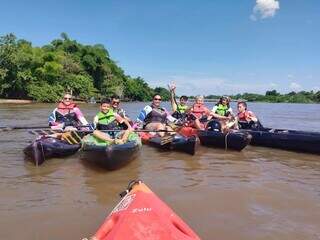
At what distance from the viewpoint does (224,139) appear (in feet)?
33.5

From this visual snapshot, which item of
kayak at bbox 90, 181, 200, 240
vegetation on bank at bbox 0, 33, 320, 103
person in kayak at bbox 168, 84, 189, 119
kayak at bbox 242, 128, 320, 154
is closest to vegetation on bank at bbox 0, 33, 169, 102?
vegetation on bank at bbox 0, 33, 320, 103

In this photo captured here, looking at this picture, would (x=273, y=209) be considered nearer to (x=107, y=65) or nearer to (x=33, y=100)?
(x=33, y=100)

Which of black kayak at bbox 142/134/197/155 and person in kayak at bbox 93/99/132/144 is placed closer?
person in kayak at bbox 93/99/132/144

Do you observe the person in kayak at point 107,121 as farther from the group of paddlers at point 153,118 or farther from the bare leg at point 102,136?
the bare leg at point 102,136

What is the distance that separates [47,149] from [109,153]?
1.80 meters

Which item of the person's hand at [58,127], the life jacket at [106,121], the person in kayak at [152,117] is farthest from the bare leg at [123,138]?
the person in kayak at [152,117]

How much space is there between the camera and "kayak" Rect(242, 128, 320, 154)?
10.0m

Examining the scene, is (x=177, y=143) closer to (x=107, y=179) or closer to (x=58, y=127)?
(x=58, y=127)

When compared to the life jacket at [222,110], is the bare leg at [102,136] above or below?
below

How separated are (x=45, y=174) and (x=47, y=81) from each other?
140 feet

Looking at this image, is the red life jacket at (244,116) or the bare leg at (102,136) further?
the red life jacket at (244,116)

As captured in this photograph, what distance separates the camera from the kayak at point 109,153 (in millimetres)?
7188

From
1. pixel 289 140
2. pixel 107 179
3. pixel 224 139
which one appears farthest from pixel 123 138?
pixel 289 140

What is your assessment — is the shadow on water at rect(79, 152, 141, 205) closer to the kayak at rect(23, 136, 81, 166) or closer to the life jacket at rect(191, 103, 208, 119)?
the kayak at rect(23, 136, 81, 166)
